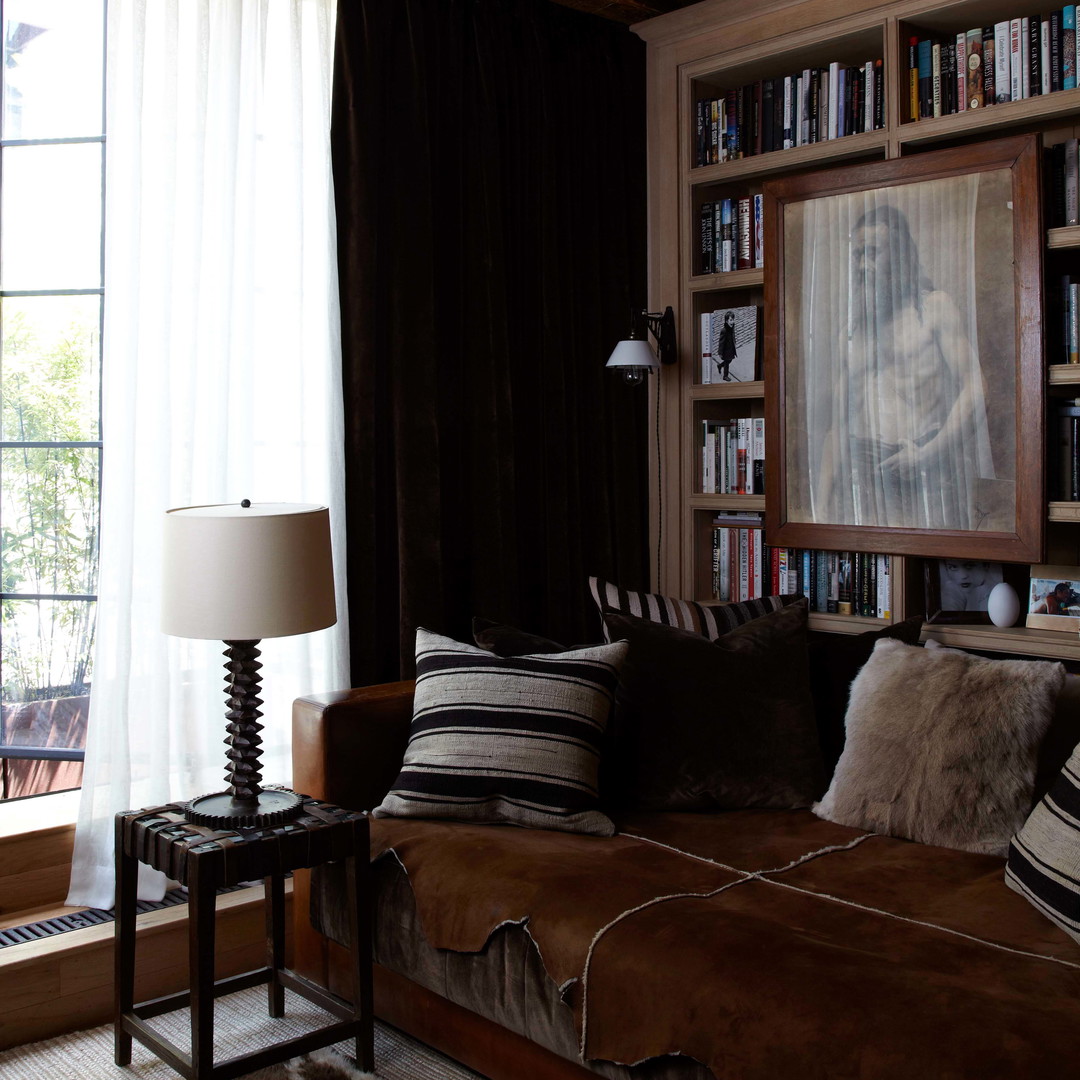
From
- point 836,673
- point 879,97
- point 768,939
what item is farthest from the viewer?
point 879,97

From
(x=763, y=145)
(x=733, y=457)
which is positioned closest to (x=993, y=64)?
(x=763, y=145)

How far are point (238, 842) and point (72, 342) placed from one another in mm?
1560

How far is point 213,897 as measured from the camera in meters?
2.15

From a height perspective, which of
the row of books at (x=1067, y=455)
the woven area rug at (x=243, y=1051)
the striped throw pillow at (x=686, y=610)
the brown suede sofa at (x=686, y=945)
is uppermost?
the row of books at (x=1067, y=455)

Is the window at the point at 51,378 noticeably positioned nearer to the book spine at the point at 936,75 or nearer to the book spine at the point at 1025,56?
the book spine at the point at 936,75

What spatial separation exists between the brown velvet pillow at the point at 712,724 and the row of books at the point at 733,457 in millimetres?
1013

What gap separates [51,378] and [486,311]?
123 centimetres

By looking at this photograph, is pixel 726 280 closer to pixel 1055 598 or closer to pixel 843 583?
pixel 843 583

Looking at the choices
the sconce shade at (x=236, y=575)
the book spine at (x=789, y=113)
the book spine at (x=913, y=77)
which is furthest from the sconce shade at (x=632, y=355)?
the sconce shade at (x=236, y=575)

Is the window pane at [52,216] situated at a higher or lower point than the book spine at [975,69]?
lower

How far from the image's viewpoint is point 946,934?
1930 millimetres

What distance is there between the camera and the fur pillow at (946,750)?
2326 millimetres

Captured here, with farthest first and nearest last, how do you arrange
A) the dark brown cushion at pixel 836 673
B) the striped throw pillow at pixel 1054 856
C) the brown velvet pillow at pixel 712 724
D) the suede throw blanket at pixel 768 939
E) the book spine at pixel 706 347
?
the book spine at pixel 706 347, the dark brown cushion at pixel 836 673, the brown velvet pillow at pixel 712 724, the striped throw pillow at pixel 1054 856, the suede throw blanket at pixel 768 939

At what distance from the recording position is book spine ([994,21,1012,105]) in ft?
9.95
